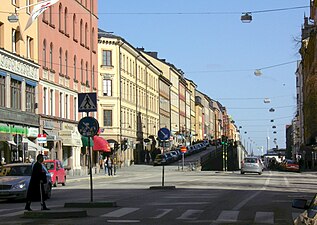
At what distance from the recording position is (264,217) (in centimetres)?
1823

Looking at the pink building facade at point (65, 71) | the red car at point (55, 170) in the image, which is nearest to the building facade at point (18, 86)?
the pink building facade at point (65, 71)

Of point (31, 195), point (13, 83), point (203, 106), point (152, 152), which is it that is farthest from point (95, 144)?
point (203, 106)

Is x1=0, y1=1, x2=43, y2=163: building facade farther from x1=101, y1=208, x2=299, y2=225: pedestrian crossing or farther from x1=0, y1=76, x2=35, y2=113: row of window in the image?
x1=101, y1=208, x2=299, y2=225: pedestrian crossing

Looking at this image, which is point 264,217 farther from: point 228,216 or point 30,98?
point 30,98

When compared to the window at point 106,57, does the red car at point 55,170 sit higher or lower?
lower

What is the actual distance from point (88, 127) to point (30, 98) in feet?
111

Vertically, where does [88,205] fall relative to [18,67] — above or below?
below

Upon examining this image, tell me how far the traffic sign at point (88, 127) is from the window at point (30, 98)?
3303 cm

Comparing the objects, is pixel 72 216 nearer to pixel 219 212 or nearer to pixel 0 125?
pixel 219 212

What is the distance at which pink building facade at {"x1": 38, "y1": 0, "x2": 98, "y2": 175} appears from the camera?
5753cm

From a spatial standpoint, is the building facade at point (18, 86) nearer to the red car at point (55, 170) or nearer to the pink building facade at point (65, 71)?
the pink building facade at point (65, 71)

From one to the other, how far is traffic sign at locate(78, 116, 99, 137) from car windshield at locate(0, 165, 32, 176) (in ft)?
22.8

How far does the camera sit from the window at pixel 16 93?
164ft

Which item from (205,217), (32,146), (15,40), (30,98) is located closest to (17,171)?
(205,217)
